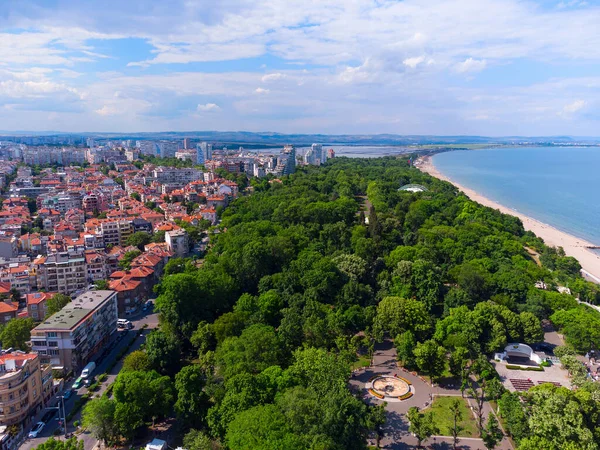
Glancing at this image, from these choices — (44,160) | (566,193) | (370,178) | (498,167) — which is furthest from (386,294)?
(498,167)

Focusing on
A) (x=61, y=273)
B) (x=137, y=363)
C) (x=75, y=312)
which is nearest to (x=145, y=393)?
(x=137, y=363)

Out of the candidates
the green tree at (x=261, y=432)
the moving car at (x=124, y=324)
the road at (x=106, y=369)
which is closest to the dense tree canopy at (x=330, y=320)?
the green tree at (x=261, y=432)

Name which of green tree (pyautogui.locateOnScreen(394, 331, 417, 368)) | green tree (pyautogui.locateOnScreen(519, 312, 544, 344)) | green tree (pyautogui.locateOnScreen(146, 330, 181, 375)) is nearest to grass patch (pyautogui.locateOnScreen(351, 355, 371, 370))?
green tree (pyautogui.locateOnScreen(394, 331, 417, 368))

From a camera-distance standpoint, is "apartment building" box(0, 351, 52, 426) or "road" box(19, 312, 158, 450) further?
"apartment building" box(0, 351, 52, 426)

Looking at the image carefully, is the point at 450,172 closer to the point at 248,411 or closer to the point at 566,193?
the point at 566,193

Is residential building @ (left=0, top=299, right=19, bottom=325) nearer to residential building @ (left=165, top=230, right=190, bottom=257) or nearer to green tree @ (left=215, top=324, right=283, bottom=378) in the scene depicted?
residential building @ (left=165, top=230, right=190, bottom=257)

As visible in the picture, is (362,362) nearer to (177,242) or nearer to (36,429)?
(36,429)
